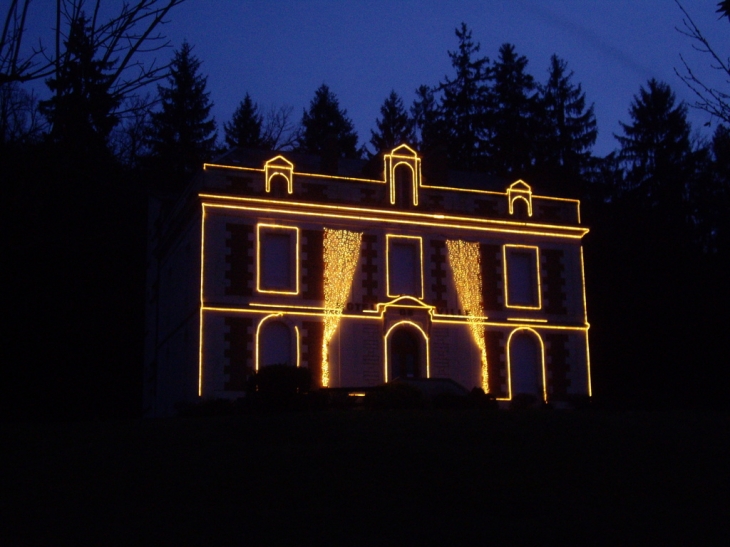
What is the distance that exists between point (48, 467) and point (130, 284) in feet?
93.9

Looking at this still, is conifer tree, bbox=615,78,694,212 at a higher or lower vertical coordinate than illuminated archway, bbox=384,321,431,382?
higher

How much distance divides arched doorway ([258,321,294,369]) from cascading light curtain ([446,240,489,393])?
21.2 feet

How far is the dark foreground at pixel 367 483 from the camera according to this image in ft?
40.6

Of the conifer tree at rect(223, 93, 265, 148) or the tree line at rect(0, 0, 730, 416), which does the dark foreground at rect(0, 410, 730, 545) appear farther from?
the conifer tree at rect(223, 93, 265, 148)

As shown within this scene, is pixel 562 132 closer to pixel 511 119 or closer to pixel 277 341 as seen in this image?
pixel 511 119

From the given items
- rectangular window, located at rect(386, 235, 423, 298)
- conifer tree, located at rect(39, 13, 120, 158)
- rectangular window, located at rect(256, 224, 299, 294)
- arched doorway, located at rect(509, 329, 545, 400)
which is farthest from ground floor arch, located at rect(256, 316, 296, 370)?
conifer tree, located at rect(39, 13, 120, 158)

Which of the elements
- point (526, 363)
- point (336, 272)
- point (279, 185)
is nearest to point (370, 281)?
point (336, 272)

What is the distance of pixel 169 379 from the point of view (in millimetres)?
36250

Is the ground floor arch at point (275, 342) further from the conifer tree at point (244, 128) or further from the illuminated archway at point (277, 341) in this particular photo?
the conifer tree at point (244, 128)

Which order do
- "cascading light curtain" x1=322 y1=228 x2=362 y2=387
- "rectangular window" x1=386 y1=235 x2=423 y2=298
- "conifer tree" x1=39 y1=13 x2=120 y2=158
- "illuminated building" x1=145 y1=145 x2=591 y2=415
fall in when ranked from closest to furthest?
"conifer tree" x1=39 y1=13 x2=120 y2=158 → "illuminated building" x1=145 y1=145 x2=591 y2=415 → "cascading light curtain" x1=322 y1=228 x2=362 y2=387 → "rectangular window" x1=386 y1=235 x2=423 y2=298

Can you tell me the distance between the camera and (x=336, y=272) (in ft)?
108

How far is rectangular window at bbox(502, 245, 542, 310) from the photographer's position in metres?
35.3

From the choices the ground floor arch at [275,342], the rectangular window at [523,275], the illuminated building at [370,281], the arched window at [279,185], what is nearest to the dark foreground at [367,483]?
the ground floor arch at [275,342]

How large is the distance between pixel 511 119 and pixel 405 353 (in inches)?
1147
